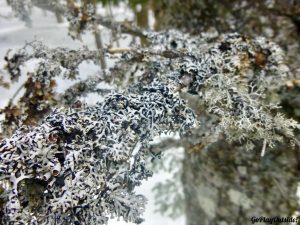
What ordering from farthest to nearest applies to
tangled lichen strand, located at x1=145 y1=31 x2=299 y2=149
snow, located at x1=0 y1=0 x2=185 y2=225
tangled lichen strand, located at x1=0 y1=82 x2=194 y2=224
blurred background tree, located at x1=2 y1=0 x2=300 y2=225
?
1. blurred background tree, located at x1=2 y1=0 x2=300 y2=225
2. snow, located at x1=0 y1=0 x2=185 y2=225
3. tangled lichen strand, located at x1=145 y1=31 x2=299 y2=149
4. tangled lichen strand, located at x1=0 y1=82 x2=194 y2=224

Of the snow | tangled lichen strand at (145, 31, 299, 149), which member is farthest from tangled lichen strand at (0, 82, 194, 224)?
the snow

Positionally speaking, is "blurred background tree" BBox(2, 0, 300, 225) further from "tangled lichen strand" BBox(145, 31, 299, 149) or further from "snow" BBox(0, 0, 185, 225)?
"tangled lichen strand" BBox(145, 31, 299, 149)

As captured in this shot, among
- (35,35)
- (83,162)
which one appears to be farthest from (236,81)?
(35,35)

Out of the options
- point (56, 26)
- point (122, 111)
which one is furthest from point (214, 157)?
point (122, 111)

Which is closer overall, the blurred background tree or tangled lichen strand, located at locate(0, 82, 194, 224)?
tangled lichen strand, located at locate(0, 82, 194, 224)

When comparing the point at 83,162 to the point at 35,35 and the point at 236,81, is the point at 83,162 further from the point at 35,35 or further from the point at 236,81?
the point at 35,35

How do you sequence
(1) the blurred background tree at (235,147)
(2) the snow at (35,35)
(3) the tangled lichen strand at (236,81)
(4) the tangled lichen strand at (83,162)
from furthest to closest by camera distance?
(1) the blurred background tree at (235,147), (2) the snow at (35,35), (3) the tangled lichen strand at (236,81), (4) the tangled lichen strand at (83,162)

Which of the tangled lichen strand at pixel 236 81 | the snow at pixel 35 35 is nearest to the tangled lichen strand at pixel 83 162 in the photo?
the tangled lichen strand at pixel 236 81

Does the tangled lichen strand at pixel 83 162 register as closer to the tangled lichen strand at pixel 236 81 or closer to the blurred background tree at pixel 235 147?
the tangled lichen strand at pixel 236 81
